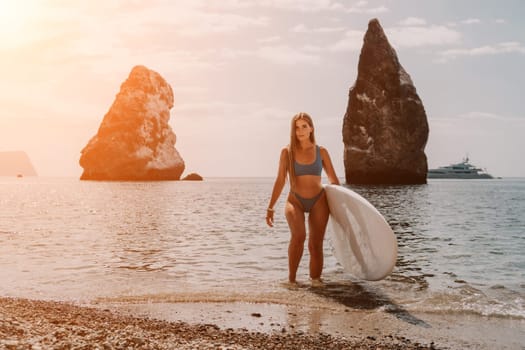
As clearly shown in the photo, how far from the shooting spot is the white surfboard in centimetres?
755

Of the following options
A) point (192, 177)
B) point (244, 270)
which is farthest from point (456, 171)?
point (244, 270)

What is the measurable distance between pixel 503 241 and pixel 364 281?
8561mm

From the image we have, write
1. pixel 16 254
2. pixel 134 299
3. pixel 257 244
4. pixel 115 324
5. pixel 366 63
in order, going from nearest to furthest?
pixel 115 324, pixel 134 299, pixel 16 254, pixel 257 244, pixel 366 63

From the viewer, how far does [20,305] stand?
6.75 m

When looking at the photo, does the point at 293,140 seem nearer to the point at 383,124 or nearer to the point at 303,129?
the point at 303,129

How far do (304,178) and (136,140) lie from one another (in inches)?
4923

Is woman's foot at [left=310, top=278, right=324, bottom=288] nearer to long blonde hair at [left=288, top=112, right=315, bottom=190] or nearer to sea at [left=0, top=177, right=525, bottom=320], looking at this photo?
sea at [left=0, top=177, right=525, bottom=320]

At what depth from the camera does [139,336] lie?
5.13 m

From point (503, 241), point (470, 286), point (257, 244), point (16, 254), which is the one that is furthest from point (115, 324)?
point (503, 241)

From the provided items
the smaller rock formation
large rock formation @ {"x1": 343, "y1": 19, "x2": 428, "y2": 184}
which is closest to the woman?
large rock formation @ {"x1": 343, "y1": 19, "x2": 428, "y2": 184}

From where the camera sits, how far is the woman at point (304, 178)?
7914mm

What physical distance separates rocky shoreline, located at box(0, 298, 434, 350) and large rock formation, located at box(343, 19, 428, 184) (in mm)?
74288

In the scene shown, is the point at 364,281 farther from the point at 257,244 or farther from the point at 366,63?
the point at 366,63

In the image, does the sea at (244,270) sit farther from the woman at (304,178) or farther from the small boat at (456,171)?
the small boat at (456,171)
